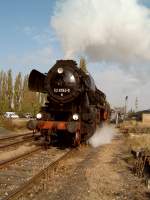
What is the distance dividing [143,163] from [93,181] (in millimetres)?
2213

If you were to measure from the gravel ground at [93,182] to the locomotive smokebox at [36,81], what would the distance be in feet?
16.8

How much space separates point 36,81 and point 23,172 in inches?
306

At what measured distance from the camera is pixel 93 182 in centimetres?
931

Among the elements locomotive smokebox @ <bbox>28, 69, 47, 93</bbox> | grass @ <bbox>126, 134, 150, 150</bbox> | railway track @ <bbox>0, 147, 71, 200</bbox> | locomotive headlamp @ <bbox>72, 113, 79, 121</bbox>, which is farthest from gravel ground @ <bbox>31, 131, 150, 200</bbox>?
locomotive smokebox @ <bbox>28, 69, 47, 93</bbox>

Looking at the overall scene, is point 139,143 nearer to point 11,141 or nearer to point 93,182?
point 11,141

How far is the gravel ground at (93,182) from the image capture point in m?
7.93

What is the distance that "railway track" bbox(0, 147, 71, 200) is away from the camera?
7.79m

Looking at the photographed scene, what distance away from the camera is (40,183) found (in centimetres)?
880

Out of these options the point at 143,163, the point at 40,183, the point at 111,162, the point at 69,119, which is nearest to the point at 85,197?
the point at 40,183

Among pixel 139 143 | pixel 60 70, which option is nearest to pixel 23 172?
pixel 60 70

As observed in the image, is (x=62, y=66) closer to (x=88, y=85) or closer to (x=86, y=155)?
Answer: (x=88, y=85)

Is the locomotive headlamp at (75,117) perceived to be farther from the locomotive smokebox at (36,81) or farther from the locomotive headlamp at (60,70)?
the locomotive smokebox at (36,81)

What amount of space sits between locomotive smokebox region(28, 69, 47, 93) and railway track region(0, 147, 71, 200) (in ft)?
11.8

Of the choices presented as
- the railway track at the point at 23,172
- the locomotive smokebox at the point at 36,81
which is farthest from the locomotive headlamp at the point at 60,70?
the railway track at the point at 23,172
